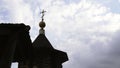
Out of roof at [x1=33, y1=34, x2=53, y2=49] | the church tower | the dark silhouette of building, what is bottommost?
the dark silhouette of building

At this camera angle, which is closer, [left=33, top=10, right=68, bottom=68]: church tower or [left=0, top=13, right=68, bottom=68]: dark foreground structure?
[left=0, top=13, right=68, bottom=68]: dark foreground structure

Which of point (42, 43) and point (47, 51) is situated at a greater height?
point (42, 43)

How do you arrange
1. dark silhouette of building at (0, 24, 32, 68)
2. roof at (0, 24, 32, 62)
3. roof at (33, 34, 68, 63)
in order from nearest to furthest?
dark silhouette of building at (0, 24, 32, 68)
roof at (0, 24, 32, 62)
roof at (33, 34, 68, 63)

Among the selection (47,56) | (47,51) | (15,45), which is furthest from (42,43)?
(15,45)

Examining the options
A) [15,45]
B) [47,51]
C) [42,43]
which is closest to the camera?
[15,45]

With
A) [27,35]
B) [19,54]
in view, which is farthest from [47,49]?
[27,35]

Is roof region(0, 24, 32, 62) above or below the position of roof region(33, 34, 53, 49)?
below

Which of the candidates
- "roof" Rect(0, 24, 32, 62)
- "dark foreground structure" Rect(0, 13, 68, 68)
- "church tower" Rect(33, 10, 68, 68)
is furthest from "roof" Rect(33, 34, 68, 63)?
"roof" Rect(0, 24, 32, 62)

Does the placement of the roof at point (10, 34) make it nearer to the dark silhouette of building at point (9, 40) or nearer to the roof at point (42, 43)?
the dark silhouette of building at point (9, 40)

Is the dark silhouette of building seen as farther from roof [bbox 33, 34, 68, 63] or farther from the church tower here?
→ the church tower

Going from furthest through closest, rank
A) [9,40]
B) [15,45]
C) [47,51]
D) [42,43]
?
[42,43]
[47,51]
[9,40]
[15,45]

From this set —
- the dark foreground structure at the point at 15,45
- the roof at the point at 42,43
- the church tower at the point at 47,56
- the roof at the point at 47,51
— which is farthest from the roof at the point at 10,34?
the roof at the point at 42,43

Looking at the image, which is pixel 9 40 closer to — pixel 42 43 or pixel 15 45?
pixel 15 45

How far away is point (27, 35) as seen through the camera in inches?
404
